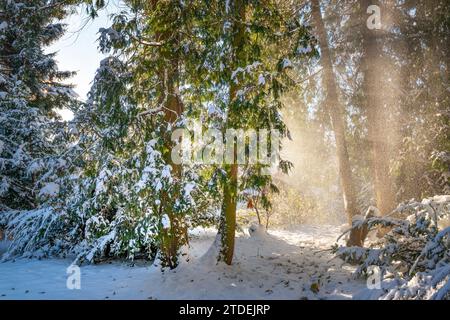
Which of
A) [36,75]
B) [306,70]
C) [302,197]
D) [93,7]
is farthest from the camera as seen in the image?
[302,197]

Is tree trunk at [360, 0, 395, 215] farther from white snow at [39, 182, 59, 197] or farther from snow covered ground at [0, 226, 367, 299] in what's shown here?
white snow at [39, 182, 59, 197]

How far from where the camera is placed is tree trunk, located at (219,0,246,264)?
6195 millimetres

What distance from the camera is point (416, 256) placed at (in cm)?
546

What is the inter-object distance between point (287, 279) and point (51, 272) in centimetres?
514

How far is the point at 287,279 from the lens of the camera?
6.43 m

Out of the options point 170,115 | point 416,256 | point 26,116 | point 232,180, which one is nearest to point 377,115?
point 416,256

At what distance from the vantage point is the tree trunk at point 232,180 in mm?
6195

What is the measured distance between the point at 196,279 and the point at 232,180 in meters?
2.00

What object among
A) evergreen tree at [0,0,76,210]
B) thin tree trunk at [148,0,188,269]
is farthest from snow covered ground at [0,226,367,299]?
evergreen tree at [0,0,76,210]

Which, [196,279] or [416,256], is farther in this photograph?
[196,279]

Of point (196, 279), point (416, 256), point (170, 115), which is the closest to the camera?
point (416, 256)

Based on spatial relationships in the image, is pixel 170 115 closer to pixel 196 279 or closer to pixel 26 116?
pixel 196 279

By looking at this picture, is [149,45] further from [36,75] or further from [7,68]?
[7,68]

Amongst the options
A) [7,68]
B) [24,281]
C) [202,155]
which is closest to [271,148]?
[202,155]
